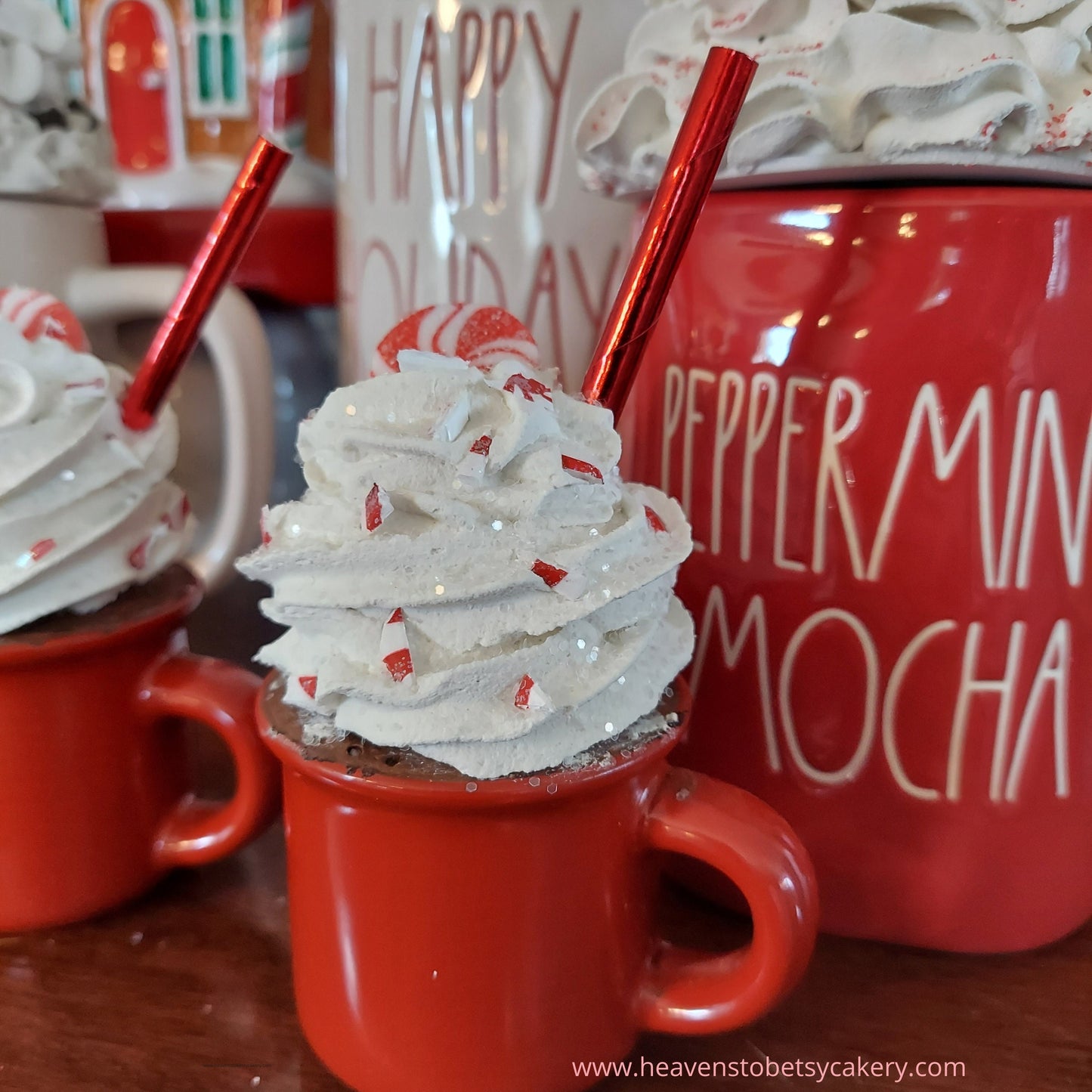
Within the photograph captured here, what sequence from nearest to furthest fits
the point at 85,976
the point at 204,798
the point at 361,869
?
the point at 361,869 < the point at 85,976 < the point at 204,798

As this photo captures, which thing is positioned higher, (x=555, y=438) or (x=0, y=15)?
(x=0, y=15)

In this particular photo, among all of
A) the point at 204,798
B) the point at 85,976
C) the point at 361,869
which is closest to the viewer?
the point at 361,869

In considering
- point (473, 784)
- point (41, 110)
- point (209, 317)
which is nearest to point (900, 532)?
point (473, 784)

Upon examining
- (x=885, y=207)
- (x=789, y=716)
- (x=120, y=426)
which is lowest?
(x=789, y=716)

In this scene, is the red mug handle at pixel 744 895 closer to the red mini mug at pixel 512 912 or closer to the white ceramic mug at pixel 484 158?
the red mini mug at pixel 512 912

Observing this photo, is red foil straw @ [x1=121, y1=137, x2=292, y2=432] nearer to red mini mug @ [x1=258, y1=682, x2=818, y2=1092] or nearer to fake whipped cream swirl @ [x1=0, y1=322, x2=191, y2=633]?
fake whipped cream swirl @ [x1=0, y1=322, x2=191, y2=633]

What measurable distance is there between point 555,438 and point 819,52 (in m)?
0.19

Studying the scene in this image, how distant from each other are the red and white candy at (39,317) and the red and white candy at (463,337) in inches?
7.4

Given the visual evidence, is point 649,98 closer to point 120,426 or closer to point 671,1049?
point 120,426

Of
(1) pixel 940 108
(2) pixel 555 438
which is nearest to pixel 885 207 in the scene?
(1) pixel 940 108

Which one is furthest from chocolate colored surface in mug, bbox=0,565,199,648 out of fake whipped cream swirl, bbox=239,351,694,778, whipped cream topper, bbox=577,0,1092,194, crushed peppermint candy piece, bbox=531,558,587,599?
whipped cream topper, bbox=577,0,1092,194

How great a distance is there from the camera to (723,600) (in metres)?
0.45

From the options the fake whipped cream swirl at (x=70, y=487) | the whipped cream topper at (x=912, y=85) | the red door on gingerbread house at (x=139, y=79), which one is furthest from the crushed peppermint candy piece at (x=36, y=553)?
the red door on gingerbread house at (x=139, y=79)

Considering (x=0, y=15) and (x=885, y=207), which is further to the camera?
(x=0, y=15)
